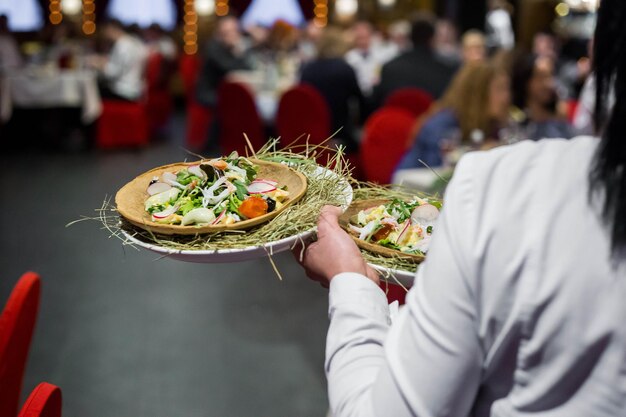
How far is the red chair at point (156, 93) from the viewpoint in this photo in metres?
8.01

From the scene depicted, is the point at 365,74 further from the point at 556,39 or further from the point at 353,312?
the point at 353,312

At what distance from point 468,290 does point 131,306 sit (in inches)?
127

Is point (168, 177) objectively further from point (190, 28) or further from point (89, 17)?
point (89, 17)

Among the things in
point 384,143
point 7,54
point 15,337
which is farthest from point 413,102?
point 7,54

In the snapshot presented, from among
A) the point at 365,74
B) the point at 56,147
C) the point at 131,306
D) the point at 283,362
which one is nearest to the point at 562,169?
the point at 283,362

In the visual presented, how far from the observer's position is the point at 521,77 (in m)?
3.50

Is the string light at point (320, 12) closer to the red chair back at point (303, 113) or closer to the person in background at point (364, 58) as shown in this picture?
the person in background at point (364, 58)

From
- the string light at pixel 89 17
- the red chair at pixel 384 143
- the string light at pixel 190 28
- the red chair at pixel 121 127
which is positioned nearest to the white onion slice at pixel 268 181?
the red chair at pixel 384 143

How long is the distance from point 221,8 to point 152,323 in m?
10.6

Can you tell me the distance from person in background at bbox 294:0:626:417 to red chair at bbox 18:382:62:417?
0.54m

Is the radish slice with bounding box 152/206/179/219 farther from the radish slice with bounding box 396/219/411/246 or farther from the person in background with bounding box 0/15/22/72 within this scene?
the person in background with bounding box 0/15/22/72

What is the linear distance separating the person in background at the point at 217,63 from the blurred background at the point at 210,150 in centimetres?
2

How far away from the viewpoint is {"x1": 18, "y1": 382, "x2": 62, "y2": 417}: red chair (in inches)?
36.9

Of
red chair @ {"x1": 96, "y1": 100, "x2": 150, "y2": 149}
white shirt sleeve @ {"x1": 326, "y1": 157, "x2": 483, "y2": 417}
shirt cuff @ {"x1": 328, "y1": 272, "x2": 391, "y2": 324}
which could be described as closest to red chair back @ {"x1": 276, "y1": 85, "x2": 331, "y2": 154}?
shirt cuff @ {"x1": 328, "y1": 272, "x2": 391, "y2": 324}
